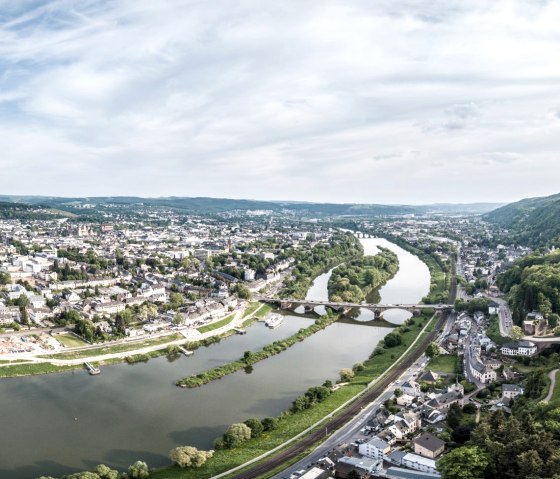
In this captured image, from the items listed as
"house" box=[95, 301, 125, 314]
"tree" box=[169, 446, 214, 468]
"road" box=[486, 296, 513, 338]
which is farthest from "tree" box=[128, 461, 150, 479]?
"road" box=[486, 296, 513, 338]


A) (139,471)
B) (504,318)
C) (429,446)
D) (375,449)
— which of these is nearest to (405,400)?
(429,446)

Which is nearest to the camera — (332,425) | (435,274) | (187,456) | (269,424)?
(187,456)

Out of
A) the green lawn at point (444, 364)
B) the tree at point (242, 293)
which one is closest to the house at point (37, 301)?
the tree at point (242, 293)

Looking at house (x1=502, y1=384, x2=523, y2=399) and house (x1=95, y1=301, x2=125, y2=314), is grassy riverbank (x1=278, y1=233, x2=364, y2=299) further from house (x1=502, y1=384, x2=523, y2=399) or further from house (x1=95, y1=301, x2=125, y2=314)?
house (x1=502, y1=384, x2=523, y2=399)

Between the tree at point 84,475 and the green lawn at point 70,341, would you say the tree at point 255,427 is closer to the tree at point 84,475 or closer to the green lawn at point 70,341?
the tree at point 84,475

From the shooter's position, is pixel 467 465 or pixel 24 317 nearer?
pixel 467 465

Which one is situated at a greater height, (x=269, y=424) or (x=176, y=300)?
(x=176, y=300)

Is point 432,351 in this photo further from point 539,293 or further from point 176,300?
point 176,300
